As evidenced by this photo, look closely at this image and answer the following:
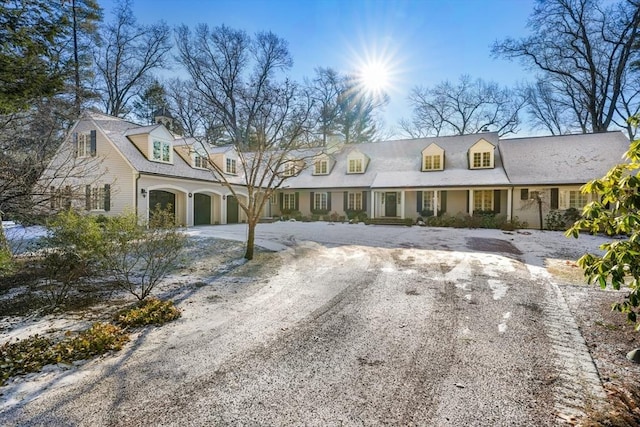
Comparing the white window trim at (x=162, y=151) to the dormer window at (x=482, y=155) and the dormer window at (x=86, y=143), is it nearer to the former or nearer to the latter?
the dormer window at (x=86, y=143)

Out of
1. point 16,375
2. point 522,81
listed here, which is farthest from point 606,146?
point 16,375

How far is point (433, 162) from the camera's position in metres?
20.5

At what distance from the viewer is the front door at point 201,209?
19.1 metres

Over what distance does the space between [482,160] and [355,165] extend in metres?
7.99

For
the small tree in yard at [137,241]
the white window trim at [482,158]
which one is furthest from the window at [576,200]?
the small tree in yard at [137,241]

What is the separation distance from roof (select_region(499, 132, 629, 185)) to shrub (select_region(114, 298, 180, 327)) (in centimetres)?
1815

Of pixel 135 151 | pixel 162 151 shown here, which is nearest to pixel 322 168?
pixel 162 151

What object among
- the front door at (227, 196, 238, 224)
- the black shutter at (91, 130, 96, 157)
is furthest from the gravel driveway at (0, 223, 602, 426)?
the front door at (227, 196, 238, 224)

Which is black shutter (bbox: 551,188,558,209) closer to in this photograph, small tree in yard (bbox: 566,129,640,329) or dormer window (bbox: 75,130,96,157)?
small tree in yard (bbox: 566,129,640,329)

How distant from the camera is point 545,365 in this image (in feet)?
11.3

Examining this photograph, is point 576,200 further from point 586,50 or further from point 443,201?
point 586,50

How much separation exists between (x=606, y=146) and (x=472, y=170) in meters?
7.22

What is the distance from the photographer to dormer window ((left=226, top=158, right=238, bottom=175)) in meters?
22.0

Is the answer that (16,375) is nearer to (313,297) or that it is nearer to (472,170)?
(313,297)
